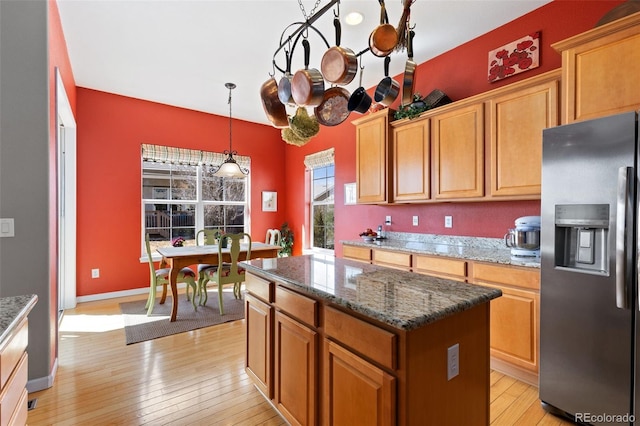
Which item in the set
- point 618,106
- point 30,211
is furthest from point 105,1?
point 618,106

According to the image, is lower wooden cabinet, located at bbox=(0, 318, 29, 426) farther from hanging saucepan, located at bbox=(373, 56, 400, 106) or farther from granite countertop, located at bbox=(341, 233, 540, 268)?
granite countertop, located at bbox=(341, 233, 540, 268)

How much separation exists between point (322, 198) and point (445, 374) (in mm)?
4421

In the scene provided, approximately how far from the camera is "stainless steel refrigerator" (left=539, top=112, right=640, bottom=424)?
5.14 feet

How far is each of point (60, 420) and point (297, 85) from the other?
96.6 inches

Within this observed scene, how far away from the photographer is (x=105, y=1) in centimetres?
250

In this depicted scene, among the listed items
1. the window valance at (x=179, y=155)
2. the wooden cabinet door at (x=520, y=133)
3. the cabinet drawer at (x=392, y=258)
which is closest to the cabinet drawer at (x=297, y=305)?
the cabinet drawer at (x=392, y=258)

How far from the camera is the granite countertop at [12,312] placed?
981mm

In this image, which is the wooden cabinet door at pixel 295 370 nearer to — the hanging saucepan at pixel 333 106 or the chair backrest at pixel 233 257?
the hanging saucepan at pixel 333 106

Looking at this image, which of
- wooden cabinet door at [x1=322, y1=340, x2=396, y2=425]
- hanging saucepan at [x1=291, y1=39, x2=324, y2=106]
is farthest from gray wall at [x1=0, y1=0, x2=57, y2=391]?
wooden cabinet door at [x1=322, y1=340, x2=396, y2=425]

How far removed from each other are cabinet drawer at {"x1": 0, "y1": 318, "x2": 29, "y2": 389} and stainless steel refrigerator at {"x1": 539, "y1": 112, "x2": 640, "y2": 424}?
8.55 feet

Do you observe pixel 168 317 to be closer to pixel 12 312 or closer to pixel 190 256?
pixel 190 256

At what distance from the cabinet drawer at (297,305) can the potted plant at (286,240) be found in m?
4.01

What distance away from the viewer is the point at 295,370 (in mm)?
1580

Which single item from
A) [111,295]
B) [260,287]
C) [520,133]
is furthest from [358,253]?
[111,295]
